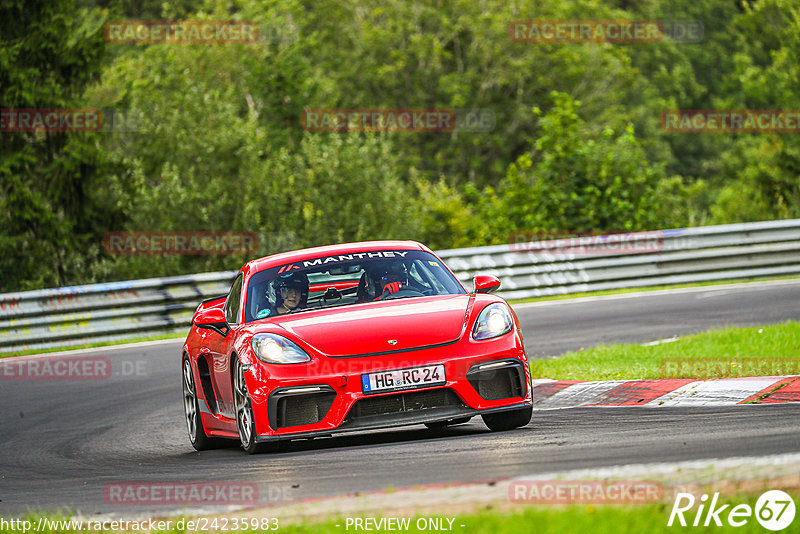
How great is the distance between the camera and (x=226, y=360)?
819 cm

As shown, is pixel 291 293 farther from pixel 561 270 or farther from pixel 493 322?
pixel 561 270

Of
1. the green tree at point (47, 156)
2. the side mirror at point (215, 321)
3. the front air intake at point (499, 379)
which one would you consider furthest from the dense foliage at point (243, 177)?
the front air intake at point (499, 379)

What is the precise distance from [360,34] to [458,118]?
5437 millimetres

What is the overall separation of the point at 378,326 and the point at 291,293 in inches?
45.2

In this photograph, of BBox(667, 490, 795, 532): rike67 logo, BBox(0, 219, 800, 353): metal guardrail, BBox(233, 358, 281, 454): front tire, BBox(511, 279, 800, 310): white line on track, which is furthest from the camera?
BBox(511, 279, 800, 310): white line on track

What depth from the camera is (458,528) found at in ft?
14.6

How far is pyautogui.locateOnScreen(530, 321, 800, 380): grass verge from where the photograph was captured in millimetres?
9828

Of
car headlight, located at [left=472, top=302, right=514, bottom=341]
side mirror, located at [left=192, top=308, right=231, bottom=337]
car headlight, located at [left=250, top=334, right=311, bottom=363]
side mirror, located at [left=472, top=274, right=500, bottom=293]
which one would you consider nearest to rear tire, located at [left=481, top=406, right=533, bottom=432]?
car headlight, located at [left=472, top=302, right=514, bottom=341]

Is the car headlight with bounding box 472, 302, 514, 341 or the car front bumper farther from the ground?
the car headlight with bounding box 472, 302, 514, 341

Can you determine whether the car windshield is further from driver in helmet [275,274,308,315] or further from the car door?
the car door

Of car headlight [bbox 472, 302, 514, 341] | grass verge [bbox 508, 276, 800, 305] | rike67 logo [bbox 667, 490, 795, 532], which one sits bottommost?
grass verge [bbox 508, 276, 800, 305]

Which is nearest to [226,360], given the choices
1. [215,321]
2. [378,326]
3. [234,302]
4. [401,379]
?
[215,321]

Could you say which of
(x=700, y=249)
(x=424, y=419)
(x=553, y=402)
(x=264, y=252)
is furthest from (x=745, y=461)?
(x=264, y=252)

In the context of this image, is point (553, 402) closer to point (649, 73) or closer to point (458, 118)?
point (458, 118)
